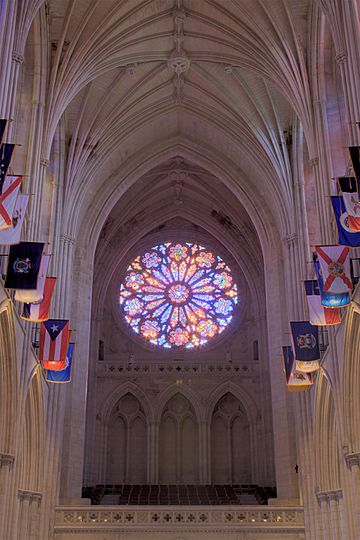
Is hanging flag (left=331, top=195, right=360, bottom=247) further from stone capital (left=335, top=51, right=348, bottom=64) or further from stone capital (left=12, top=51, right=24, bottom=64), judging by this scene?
stone capital (left=12, top=51, right=24, bottom=64)

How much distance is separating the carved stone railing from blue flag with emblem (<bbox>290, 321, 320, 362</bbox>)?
596cm

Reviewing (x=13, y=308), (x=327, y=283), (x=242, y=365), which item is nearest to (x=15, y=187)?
(x=13, y=308)

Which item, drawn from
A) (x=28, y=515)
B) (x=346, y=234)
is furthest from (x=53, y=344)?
(x=346, y=234)

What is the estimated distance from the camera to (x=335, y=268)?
51.5 feet

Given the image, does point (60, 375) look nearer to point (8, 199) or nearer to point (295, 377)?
point (295, 377)

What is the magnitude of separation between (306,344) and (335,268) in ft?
13.5

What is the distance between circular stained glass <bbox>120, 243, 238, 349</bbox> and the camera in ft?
108

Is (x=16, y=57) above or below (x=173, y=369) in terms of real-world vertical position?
above

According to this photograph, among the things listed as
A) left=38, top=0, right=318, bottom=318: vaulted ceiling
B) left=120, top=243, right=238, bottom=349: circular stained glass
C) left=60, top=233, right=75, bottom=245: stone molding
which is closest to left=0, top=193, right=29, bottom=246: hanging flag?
left=38, top=0, right=318, bottom=318: vaulted ceiling

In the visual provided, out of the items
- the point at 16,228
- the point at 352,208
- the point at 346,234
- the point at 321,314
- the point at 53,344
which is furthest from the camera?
the point at 53,344

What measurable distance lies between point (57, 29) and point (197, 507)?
15.3 metres

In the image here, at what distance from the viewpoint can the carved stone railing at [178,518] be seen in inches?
868

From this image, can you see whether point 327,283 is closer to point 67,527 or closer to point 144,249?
point 67,527

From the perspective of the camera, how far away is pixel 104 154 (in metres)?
26.7
